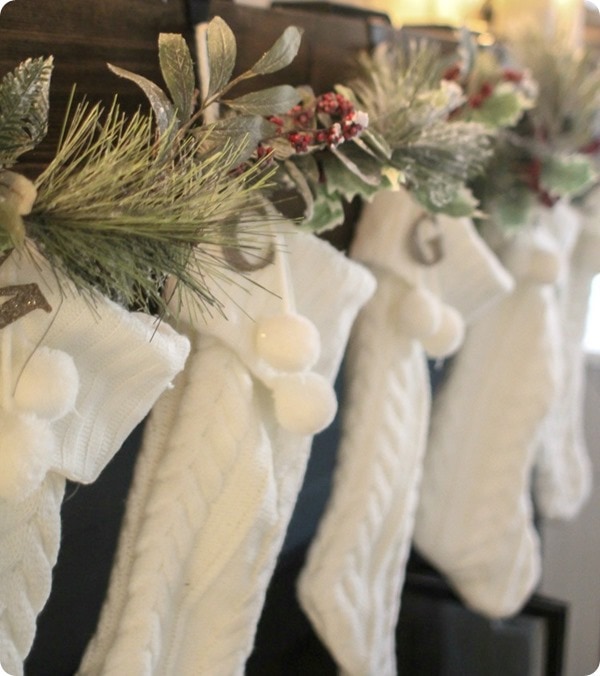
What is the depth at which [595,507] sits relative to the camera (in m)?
1.42

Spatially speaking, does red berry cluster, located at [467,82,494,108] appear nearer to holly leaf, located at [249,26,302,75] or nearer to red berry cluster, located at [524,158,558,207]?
red berry cluster, located at [524,158,558,207]

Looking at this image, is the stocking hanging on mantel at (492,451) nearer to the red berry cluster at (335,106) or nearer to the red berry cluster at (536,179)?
the red berry cluster at (536,179)

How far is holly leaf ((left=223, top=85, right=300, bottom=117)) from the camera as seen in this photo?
46 centimetres

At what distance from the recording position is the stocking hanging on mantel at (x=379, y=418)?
30.0 inches

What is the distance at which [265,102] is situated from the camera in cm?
46

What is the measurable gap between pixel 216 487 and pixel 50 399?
19 cm

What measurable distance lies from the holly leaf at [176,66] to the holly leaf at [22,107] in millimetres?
67

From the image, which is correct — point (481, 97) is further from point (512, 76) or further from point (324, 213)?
point (324, 213)

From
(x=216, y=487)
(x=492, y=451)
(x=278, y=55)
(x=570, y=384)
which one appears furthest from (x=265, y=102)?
(x=570, y=384)

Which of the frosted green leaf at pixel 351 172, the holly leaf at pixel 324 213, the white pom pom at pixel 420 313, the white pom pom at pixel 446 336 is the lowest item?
the white pom pom at pixel 446 336

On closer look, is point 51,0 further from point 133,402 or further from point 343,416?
point 343,416

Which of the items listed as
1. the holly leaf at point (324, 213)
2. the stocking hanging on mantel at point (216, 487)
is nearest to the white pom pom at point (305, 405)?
the stocking hanging on mantel at point (216, 487)

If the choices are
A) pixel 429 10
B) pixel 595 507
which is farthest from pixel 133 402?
pixel 595 507

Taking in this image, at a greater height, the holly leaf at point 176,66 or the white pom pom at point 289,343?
the holly leaf at point 176,66
